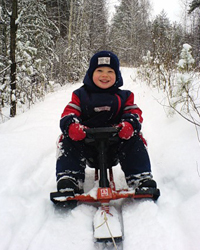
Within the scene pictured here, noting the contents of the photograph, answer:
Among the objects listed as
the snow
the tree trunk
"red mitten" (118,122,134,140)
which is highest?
the tree trunk

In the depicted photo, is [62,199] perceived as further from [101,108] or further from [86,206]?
[101,108]

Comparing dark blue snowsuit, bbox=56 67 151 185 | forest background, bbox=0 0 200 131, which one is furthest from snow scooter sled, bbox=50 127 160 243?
forest background, bbox=0 0 200 131

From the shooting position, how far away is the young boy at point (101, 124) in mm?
1613

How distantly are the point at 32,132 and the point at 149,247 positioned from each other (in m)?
2.21

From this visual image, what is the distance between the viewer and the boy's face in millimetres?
1994

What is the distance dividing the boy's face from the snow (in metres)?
0.95

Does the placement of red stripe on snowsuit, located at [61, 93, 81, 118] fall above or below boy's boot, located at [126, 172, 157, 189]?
above

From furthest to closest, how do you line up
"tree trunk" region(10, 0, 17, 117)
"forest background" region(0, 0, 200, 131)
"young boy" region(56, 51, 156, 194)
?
"tree trunk" region(10, 0, 17, 117) → "forest background" region(0, 0, 200, 131) → "young boy" region(56, 51, 156, 194)

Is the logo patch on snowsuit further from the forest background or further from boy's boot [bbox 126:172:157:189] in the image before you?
the forest background

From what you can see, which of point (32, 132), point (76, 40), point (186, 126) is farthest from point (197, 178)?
point (76, 40)

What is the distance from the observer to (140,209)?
4.66 ft

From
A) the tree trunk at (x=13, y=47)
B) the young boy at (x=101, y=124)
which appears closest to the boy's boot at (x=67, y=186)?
the young boy at (x=101, y=124)

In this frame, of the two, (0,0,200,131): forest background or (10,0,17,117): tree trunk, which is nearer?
(0,0,200,131): forest background

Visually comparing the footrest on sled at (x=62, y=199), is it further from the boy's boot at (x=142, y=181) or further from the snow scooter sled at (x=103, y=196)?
the boy's boot at (x=142, y=181)
